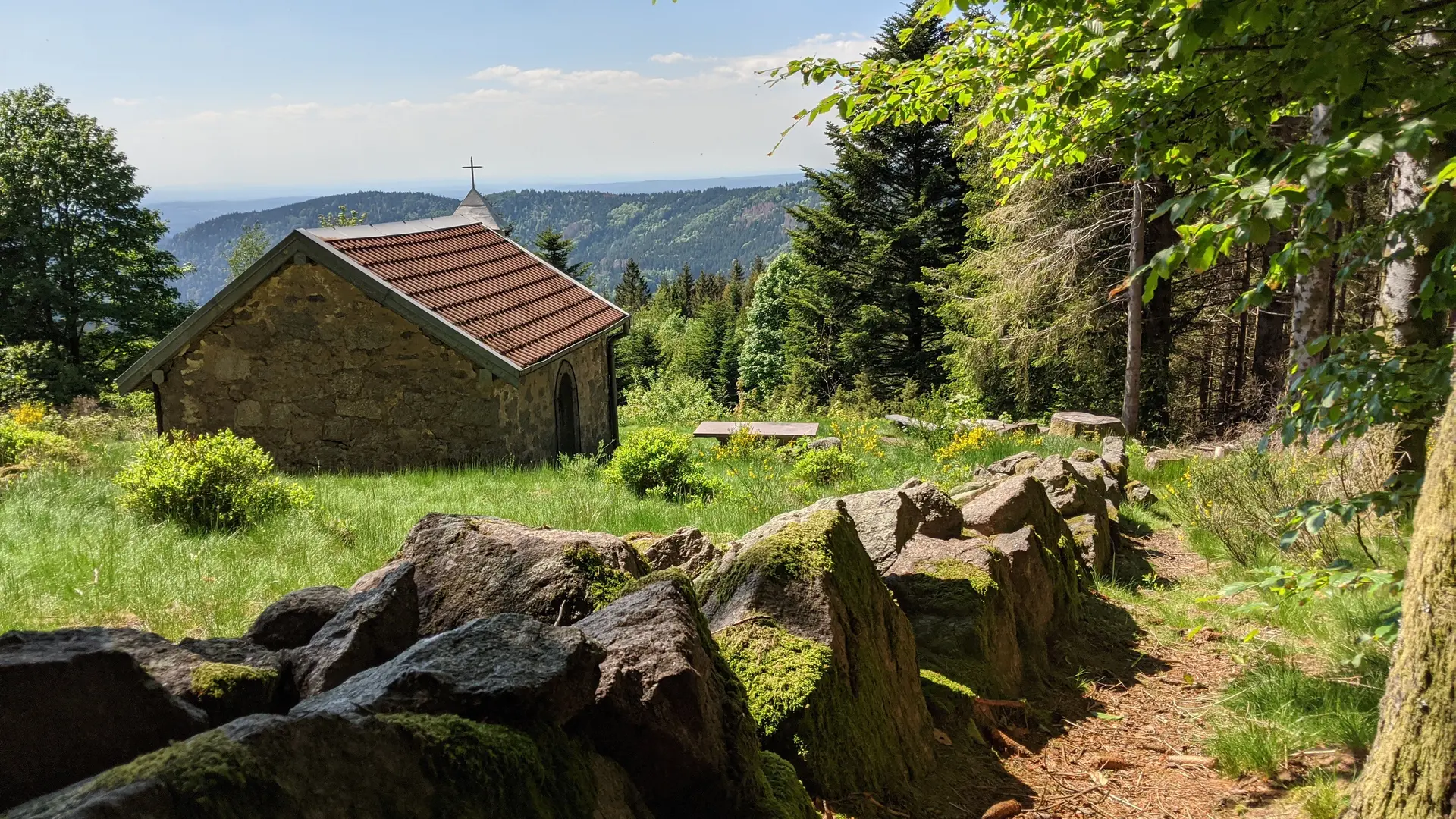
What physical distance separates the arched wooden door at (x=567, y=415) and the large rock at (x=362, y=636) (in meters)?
11.3

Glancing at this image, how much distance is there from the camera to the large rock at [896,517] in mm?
5234

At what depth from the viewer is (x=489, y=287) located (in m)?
14.3

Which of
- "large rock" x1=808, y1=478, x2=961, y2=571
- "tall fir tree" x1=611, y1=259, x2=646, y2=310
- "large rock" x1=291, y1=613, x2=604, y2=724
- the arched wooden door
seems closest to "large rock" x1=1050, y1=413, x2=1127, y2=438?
the arched wooden door

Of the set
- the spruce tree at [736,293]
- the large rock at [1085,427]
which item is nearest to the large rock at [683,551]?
the large rock at [1085,427]

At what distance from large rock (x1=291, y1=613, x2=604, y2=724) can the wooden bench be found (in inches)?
442

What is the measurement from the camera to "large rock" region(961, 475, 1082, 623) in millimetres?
6086

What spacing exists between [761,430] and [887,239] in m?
17.3

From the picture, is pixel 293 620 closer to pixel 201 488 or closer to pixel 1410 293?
pixel 201 488

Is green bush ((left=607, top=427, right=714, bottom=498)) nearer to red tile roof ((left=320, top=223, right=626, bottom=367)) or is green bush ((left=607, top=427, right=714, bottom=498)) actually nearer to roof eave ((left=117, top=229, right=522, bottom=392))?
roof eave ((left=117, top=229, right=522, bottom=392))

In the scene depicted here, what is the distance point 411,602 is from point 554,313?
12.3 m

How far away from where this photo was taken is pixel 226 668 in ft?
8.16

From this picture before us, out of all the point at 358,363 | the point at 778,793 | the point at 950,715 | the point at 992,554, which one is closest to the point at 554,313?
the point at 358,363

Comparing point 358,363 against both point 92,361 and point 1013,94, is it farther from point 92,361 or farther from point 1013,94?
point 92,361

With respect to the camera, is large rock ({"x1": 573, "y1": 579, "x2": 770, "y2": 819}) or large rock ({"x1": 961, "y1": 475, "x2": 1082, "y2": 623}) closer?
large rock ({"x1": 573, "y1": 579, "x2": 770, "y2": 819})
